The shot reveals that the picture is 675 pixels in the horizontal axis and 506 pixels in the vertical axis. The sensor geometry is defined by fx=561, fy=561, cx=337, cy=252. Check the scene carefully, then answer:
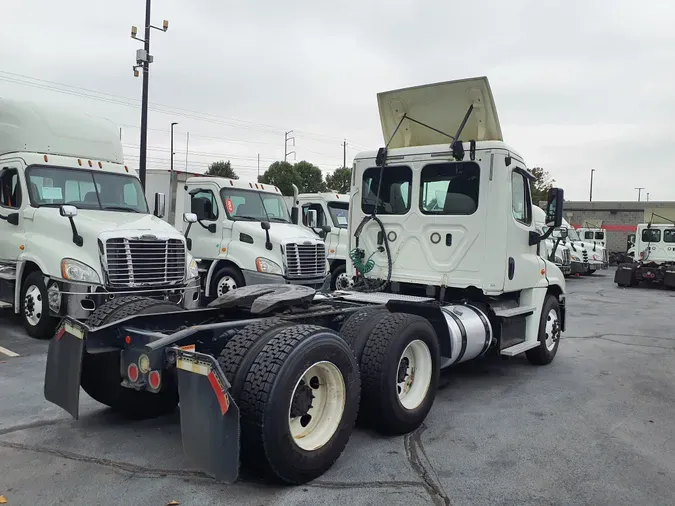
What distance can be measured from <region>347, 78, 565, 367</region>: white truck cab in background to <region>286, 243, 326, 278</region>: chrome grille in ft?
12.1

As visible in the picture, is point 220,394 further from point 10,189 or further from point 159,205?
point 10,189

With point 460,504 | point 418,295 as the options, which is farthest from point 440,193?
point 460,504

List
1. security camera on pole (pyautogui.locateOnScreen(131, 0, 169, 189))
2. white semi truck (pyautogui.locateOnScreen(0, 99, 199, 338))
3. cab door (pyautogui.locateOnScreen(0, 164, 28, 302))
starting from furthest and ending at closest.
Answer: security camera on pole (pyautogui.locateOnScreen(131, 0, 169, 189)) → cab door (pyautogui.locateOnScreen(0, 164, 28, 302)) → white semi truck (pyautogui.locateOnScreen(0, 99, 199, 338))

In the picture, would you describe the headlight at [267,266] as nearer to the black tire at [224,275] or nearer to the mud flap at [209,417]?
the black tire at [224,275]

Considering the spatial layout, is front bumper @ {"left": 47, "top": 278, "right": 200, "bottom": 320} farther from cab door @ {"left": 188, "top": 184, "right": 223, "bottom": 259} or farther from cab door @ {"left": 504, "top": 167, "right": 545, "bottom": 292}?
cab door @ {"left": 504, "top": 167, "right": 545, "bottom": 292}

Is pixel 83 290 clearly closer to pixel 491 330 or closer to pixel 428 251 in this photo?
pixel 428 251

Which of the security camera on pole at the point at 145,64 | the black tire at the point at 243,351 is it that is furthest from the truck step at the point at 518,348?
the security camera on pole at the point at 145,64

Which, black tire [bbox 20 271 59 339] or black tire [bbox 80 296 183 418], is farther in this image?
black tire [bbox 20 271 59 339]

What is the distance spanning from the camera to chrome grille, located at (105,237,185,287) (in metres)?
7.72

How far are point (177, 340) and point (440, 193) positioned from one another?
152 inches

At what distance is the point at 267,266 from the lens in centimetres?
1055

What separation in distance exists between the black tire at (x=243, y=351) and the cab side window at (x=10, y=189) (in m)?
6.54

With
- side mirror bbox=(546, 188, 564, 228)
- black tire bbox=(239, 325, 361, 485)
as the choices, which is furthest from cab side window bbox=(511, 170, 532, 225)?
black tire bbox=(239, 325, 361, 485)

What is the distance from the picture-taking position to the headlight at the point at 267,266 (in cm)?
1052
